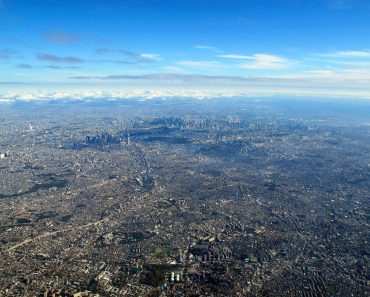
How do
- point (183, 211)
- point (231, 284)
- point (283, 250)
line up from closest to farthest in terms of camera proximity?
point (231, 284)
point (283, 250)
point (183, 211)

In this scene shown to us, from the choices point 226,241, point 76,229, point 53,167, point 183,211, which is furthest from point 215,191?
point 53,167

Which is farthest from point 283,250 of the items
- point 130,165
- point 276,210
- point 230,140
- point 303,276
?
point 230,140

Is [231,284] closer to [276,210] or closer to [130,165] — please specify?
[276,210]

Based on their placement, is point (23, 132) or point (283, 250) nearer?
point (283, 250)

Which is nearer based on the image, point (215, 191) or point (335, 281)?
point (335, 281)

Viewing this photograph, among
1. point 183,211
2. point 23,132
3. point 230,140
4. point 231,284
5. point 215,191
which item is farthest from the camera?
point 23,132

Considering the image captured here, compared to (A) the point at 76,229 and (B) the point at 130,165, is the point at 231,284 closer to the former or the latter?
(A) the point at 76,229
